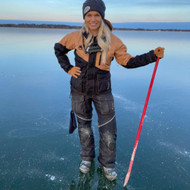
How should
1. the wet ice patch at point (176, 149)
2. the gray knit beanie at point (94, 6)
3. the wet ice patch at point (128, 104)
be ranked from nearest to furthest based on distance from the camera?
1. the gray knit beanie at point (94, 6)
2. the wet ice patch at point (176, 149)
3. the wet ice patch at point (128, 104)

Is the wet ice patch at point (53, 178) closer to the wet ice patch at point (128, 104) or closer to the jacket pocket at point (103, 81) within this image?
the jacket pocket at point (103, 81)

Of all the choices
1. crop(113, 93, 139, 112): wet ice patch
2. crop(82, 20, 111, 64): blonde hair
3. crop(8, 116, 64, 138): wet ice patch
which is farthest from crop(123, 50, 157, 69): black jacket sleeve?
crop(113, 93, 139, 112): wet ice patch

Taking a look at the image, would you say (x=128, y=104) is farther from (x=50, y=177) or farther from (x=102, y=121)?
(x=50, y=177)

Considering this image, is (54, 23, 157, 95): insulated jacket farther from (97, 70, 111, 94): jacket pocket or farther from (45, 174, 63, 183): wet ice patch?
(45, 174, 63, 183): wet ice patch

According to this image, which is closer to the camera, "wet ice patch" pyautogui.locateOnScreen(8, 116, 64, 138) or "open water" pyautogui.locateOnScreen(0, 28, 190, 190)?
"open water" pyautogui.locateOnScreen(0, 28, 190, 190)

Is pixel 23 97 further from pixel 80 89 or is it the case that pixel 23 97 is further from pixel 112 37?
pixel 112 37

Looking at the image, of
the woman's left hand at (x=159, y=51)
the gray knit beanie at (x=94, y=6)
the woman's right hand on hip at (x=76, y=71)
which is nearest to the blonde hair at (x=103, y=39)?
the gray knit beanie at (x=94, y=6)

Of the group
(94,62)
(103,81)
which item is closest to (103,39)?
(94,62)

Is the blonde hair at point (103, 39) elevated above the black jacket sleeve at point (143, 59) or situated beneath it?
elevated above

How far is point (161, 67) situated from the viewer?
26.3 feet

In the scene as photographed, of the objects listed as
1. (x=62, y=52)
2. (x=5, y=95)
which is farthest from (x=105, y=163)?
(x=5, y=95)

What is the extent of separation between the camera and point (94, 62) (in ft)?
7.55

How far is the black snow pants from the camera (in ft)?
8.14

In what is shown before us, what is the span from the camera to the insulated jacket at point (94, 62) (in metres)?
2.29
